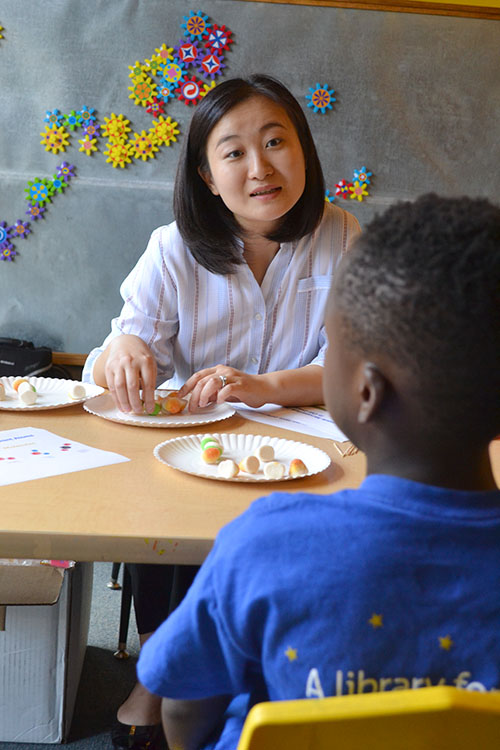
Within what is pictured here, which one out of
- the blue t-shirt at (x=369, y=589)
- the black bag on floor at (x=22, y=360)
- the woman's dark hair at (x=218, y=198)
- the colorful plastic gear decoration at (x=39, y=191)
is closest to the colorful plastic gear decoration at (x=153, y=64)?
the colorful plastic gear decoration at (x=39, y=191)

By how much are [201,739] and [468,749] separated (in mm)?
351

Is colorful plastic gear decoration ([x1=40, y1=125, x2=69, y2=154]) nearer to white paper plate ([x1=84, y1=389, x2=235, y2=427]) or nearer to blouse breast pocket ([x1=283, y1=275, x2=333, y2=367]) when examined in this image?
blouse breast pocket ([x1=283, y1=275, x2=333, y2=367])

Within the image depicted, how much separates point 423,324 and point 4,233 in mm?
3328

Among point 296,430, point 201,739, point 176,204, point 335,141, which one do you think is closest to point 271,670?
point 201,739

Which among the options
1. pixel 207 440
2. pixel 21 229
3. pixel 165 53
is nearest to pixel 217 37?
pixel 165 53

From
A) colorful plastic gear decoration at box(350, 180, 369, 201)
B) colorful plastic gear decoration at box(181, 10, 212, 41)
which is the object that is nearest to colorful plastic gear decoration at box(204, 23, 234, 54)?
colorful plastic gear decoration at box(181, 10, 212, 41)

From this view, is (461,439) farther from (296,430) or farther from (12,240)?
(12,240)

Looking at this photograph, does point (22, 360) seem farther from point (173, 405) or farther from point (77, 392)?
point (173, 405)

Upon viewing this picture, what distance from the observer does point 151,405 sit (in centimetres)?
138

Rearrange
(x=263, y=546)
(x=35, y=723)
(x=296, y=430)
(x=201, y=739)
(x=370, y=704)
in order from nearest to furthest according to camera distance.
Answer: (x=370, y=704)
(x=263, y=546)
(x=201, y=739)
(x=296, y=430)
(x=35, y=723)

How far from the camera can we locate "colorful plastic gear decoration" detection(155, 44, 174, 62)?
3.41 metres

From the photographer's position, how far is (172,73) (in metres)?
3.43

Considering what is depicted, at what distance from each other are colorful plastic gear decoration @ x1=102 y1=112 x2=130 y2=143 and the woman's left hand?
234 centimetres

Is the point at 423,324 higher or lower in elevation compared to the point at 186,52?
lower
